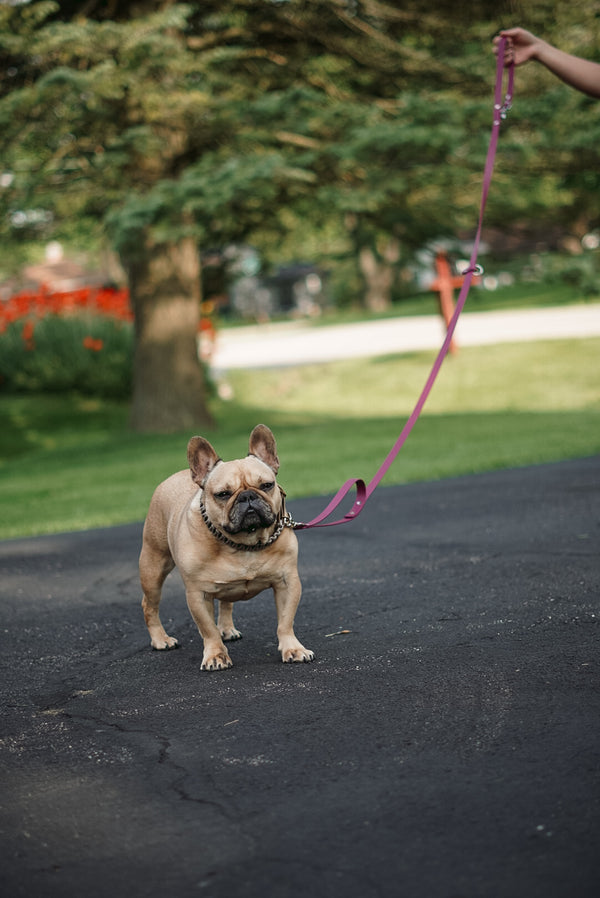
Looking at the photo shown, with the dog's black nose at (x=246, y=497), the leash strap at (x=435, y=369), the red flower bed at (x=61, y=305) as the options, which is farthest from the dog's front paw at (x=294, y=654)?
the red flower bed at (x=61, y=305)

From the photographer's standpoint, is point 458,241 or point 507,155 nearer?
point 507,155

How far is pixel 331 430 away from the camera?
1748 cm

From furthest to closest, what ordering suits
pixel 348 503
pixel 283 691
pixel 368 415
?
1. pixel 368 415
2. pixel 348 503
3. pixel 283 691

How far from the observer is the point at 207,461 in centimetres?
523

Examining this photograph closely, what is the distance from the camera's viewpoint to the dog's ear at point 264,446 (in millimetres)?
5293

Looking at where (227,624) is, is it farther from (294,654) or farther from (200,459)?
(200,459)

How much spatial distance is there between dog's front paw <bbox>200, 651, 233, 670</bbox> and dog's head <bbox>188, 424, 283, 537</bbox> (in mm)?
671

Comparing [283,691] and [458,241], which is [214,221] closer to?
[458,241]

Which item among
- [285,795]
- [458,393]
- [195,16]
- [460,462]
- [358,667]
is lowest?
[458,393]

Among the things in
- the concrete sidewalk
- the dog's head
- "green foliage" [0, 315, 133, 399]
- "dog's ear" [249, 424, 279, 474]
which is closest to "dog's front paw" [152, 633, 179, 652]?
the dog's head

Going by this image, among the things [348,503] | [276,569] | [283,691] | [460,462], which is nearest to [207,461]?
[276,569]

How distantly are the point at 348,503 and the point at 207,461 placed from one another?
5596 mm

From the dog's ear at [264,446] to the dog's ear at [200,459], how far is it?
22cm

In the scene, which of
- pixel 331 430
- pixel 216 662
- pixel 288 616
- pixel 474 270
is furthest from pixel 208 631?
pixel 331 430
